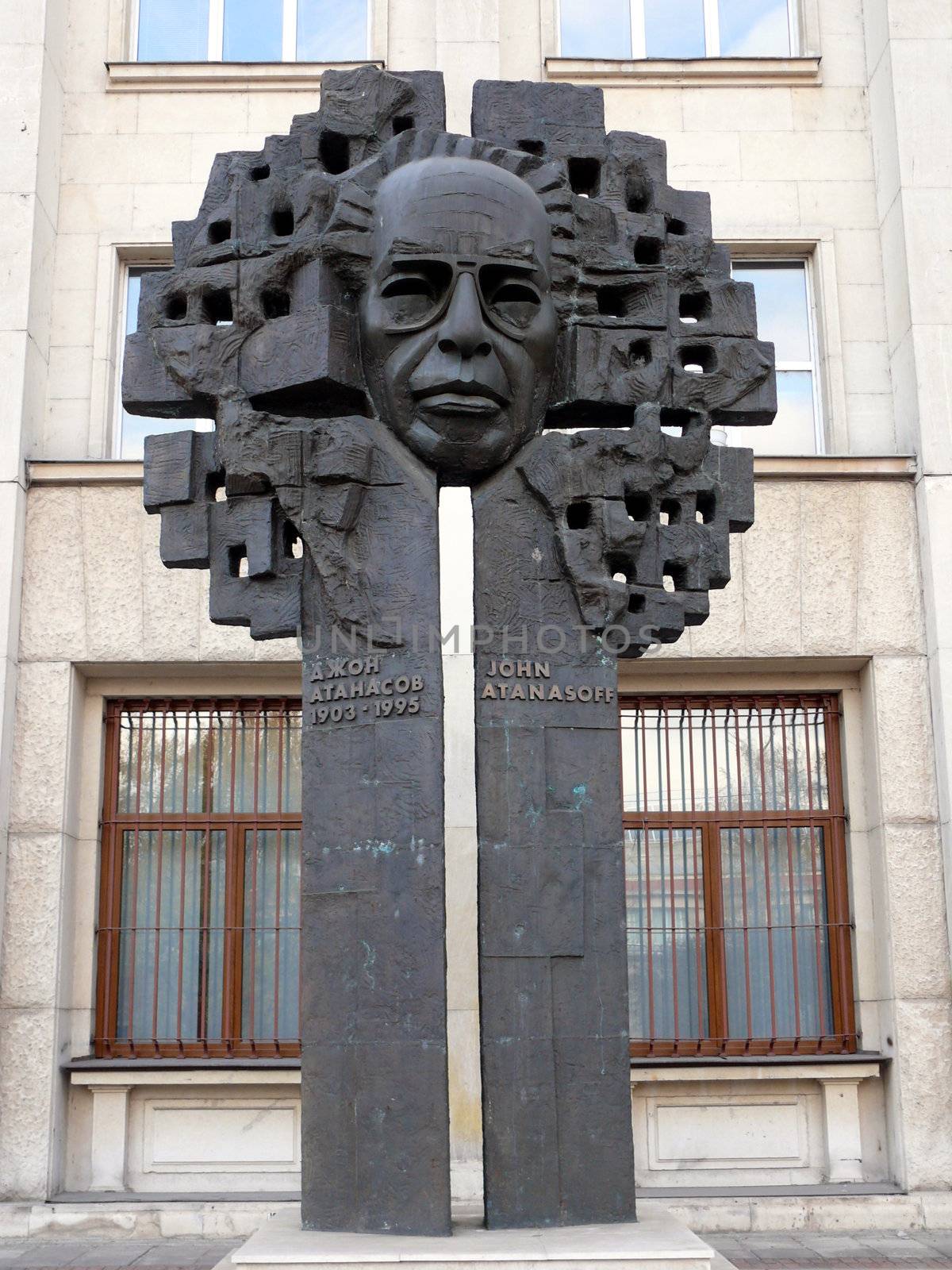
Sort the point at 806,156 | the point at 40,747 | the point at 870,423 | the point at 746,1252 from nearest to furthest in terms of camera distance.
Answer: the point at 746,1252
the point at 40,747
the point at 870,423
the point at 806,156

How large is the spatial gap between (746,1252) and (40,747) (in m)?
5.51

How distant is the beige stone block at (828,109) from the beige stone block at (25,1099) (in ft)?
27.4

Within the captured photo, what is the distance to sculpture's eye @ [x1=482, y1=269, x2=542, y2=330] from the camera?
240 inches

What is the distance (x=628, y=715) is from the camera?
10.8 meters

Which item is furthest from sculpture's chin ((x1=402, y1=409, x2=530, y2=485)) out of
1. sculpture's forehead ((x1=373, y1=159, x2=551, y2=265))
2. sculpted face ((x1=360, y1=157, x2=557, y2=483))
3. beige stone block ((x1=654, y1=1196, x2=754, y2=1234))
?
beige stone block ((x1=654, y1=1196, x2=754, y2=1234))

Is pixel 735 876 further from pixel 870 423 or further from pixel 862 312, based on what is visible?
pixel 862 312

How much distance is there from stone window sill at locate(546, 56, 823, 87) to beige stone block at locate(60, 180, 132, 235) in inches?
130

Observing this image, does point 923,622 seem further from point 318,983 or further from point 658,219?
point 318,983

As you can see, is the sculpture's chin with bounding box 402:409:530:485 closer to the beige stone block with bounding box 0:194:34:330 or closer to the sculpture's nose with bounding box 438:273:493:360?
the sculpture's nose with bounding box 438:273:493:360

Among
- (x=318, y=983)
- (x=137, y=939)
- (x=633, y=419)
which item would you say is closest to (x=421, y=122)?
(x=633, y=419)

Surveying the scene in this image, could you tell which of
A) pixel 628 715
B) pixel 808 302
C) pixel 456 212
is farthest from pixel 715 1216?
pixel 456 212

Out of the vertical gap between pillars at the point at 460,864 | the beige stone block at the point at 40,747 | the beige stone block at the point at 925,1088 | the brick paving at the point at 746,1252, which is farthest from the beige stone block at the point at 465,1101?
the beige stone block at the point at 40,747

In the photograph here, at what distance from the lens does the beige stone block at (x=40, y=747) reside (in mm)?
10227

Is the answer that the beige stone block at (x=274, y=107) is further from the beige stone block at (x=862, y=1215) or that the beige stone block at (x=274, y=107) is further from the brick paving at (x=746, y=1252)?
the beige stone block at (x=862, y=1215)
